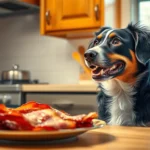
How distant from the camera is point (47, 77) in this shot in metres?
3.10

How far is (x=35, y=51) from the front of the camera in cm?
320

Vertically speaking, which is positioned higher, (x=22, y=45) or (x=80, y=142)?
(x=22, y=45)

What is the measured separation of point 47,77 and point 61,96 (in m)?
0.73

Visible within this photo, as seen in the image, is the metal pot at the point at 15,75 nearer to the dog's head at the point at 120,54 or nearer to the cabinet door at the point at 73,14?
the cabinet door at the point at 73,14

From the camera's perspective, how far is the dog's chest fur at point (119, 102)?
938 mm

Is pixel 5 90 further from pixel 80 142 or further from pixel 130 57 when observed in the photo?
pixel 80 142

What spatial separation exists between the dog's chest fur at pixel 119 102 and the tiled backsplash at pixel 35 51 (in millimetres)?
1948

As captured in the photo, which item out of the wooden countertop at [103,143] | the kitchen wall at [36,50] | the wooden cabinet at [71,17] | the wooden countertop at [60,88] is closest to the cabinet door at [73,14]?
the wooden cabinet at [71,17]

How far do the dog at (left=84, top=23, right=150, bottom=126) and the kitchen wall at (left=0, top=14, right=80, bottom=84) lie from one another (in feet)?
6.46

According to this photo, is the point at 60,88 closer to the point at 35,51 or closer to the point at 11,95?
the point at 11,95

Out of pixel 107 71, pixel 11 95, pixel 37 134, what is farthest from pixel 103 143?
pixel 11 95

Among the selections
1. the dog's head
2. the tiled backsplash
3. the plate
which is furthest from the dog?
the tiled backsplash

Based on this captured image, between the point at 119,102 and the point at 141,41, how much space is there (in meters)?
0.16

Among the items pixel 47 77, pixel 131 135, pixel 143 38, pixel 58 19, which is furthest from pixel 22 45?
pixel 131 135
